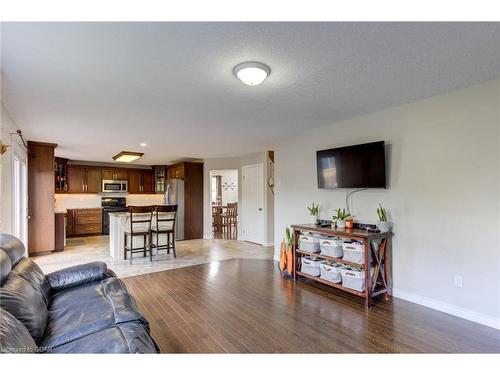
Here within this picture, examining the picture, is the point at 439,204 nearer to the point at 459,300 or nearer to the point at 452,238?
the point at 452,238

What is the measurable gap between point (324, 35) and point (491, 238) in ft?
7.85

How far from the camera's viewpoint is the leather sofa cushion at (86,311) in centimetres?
156

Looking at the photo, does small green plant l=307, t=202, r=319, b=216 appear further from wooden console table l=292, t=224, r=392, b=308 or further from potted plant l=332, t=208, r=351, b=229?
wooden console table l=292, t=224, r=392, b=308

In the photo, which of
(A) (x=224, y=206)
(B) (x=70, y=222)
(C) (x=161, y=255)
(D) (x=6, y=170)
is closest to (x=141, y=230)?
(C) (x=161, y=255)

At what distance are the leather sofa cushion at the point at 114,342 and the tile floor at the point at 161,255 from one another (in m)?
2.99

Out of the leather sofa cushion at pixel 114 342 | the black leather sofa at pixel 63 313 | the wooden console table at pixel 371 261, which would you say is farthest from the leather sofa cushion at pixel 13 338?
the wooden console table at pixel 371 261

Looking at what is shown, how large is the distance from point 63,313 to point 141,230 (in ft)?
11.7

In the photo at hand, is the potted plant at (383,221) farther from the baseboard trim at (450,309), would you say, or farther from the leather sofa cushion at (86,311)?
the leather sofa cushion at (86,311)

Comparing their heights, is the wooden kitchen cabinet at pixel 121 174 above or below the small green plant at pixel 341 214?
above

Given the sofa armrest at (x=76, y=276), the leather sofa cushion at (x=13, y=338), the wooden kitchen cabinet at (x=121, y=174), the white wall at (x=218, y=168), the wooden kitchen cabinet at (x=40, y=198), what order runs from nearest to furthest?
the leather sofa cushion at (x=13, y=338), the sofa armrest at (x=76, y=276), the wooden kitchen cabinet at (x=40, y=198), the white wall at (x=218, y=168), the wooden kitchen cabinet at (x=121, y=174)

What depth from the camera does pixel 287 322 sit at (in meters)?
2.64

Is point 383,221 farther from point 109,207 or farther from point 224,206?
point 109,207

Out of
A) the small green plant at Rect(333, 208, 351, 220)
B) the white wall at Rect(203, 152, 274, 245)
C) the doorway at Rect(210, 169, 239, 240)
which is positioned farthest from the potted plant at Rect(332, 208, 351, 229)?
the doorway at Rect(210, 169, 239, 240)
